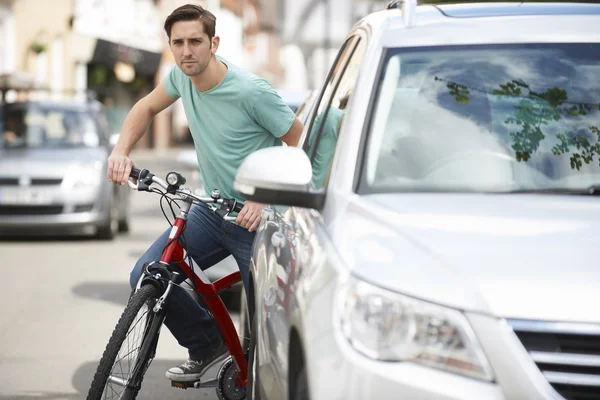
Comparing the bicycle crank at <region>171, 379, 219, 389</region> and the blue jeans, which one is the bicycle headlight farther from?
the bicycle crank at <region>171, 379, 219, 389</region>

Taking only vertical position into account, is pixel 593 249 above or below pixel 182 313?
above

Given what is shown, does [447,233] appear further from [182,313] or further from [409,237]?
[182,313]

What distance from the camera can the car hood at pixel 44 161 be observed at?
49.6 ft

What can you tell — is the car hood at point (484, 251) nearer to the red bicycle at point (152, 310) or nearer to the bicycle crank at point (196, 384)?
the red bicycle at point (152, 310)

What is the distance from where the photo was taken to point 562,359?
292 cm

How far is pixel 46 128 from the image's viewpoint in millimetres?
16250

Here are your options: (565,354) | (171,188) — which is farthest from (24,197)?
(565,354)

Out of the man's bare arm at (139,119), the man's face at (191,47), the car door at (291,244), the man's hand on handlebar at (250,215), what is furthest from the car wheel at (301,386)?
the man's face at (191,47)

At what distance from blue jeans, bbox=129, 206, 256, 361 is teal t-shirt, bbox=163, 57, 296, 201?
0.56 ft

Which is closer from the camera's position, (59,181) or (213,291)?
(213,291)

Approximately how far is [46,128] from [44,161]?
1.11 metres

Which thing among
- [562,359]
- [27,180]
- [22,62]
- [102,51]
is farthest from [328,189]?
[102,51]

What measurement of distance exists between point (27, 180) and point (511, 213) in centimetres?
1222

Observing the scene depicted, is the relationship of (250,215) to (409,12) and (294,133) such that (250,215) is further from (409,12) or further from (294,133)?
(409,12)
